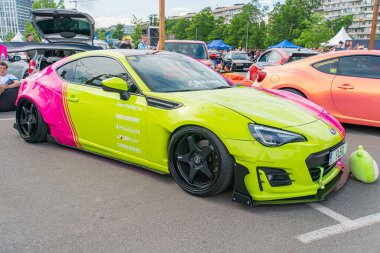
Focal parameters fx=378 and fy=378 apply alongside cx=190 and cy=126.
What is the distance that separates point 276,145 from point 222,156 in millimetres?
456

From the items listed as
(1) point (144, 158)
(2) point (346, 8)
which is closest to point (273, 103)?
(1) point (144, 158)

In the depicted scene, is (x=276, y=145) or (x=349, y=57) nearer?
(x=276, y=145)

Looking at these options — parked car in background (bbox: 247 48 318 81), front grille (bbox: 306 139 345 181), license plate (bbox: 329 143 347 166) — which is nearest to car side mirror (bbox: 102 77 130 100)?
front grille (bbox: 306 139 345 181)

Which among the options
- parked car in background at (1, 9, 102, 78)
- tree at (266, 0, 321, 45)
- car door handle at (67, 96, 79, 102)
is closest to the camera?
car door handle at (67, 96, 79, 102)

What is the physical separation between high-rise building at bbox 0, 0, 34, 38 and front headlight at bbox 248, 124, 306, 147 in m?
137

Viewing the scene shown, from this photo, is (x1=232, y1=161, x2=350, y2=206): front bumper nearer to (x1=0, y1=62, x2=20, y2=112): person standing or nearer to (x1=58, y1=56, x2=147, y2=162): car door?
(x1=58, y1=56, x2=147, y2=162): car door

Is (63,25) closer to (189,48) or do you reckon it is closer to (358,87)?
(189,48)

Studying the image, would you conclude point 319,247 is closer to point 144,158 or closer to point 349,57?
point 144,158

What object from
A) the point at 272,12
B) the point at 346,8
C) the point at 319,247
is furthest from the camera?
the point at 346,8

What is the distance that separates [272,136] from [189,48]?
9068 millimetres

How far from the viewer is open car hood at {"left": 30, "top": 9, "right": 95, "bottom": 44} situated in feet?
28.2

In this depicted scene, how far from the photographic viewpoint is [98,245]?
2678 millimetres

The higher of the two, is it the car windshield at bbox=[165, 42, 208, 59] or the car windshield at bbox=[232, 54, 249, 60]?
the car windshield at bbox=[165, 42, 208, 59]

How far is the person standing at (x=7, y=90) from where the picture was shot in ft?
26.7
